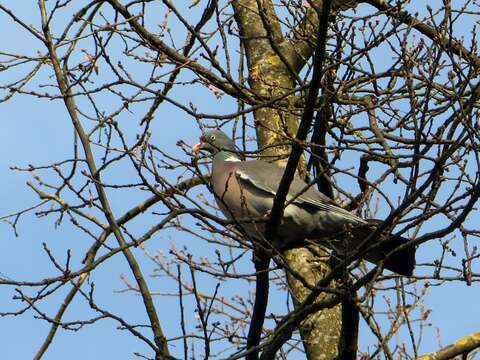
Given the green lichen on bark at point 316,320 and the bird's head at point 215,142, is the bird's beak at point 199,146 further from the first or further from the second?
the green lichen on bark at point 316,320

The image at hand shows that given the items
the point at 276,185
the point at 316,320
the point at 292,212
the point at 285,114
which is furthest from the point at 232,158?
the point at 316,320

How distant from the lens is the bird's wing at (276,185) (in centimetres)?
620

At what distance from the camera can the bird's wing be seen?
6203mm

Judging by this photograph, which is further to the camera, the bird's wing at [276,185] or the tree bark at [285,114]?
the tree bark at [285,114]

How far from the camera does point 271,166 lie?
6703 mm

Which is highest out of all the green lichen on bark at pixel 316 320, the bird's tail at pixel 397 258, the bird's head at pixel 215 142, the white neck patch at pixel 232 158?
the bird's head at pixel 215 142

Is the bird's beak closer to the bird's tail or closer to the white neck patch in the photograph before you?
the white neck patch

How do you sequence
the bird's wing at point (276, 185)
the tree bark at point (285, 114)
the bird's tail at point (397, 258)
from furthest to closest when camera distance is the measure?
the tree bark at point (285, 114) < the bird's wing at point (276, 185) < the bird's tail at point (397, 258)

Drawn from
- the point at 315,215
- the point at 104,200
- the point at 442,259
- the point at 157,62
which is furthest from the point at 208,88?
the point at 442,259

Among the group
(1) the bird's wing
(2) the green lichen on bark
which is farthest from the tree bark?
(1) the bird's wing

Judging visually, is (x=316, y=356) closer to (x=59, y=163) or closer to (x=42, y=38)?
(x=59, y=163)

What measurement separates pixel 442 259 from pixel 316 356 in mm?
1601

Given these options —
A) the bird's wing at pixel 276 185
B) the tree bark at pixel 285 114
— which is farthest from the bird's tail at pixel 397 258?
the tree bark at pixel 285 114

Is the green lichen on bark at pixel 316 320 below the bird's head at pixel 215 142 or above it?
below
